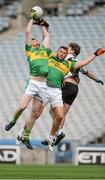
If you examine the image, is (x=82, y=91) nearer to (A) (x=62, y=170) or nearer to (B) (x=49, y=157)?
(B) (x=49, y=157)

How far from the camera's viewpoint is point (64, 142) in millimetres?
21734

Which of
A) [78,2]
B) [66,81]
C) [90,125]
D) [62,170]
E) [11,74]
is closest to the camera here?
[66,81]

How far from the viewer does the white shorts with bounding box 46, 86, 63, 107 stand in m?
16.0

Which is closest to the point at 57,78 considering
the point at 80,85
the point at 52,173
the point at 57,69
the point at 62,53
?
the point at 57,69

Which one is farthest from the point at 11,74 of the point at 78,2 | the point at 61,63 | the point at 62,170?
the point at 61,63

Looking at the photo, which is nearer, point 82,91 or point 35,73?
point 35,73

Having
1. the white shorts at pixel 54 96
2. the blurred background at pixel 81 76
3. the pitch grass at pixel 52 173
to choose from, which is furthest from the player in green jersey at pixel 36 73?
the blurred background at pixel 81 76

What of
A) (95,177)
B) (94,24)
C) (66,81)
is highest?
(94,24)

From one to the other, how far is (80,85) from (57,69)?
9.09 m

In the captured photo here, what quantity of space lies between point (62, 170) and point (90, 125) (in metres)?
6.11

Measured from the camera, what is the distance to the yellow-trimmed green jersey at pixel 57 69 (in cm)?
1602

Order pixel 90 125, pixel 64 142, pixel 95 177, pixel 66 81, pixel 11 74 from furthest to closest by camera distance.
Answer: pixel 11 74
pixel 90 125
pixel 64 142
pixel 66 81
pixel 95 177

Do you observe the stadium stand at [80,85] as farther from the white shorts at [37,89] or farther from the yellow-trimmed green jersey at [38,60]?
the yellow-trimmed green jersey at [38,60]

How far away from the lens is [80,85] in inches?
988
